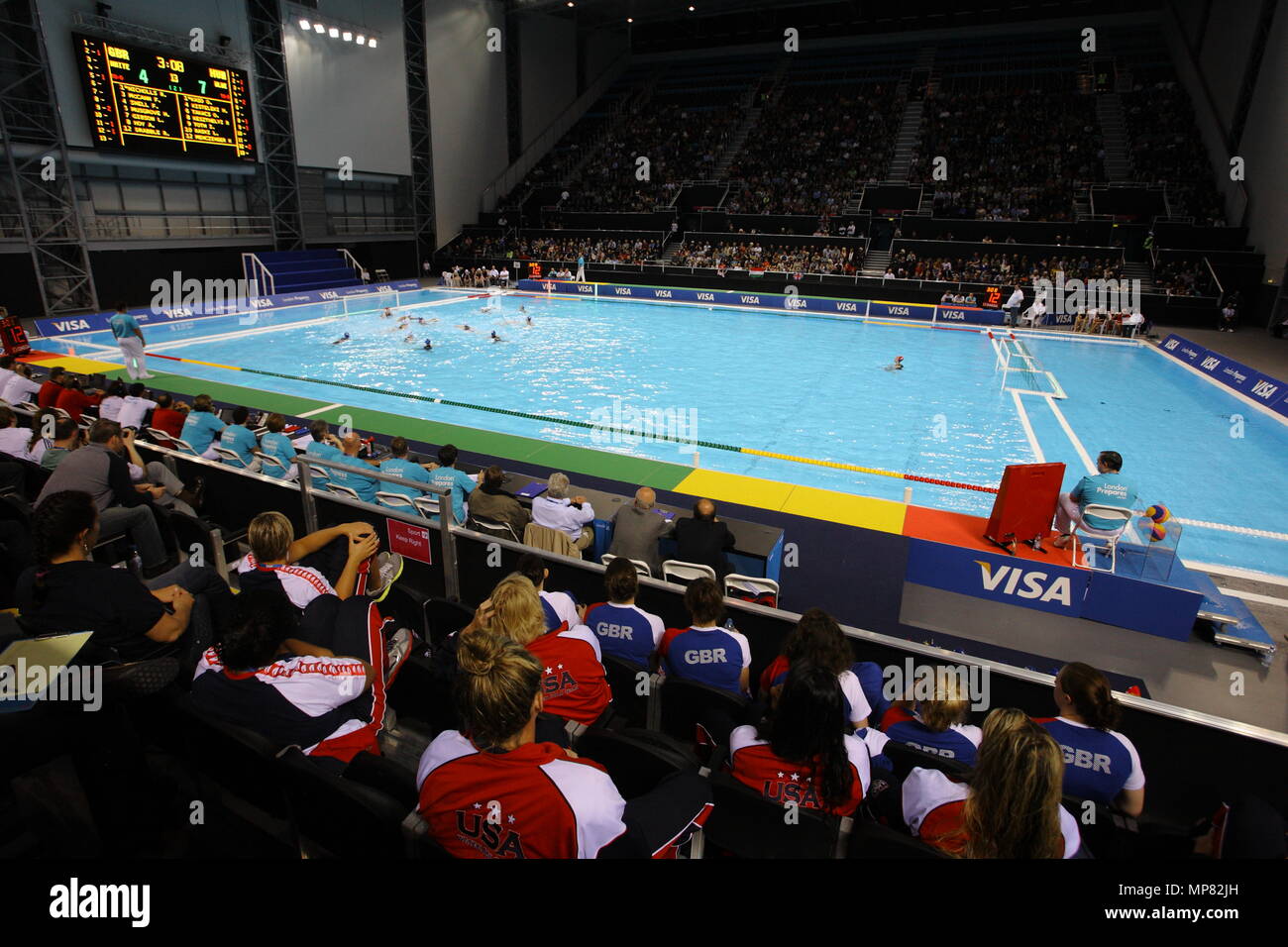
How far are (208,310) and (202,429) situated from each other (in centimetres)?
2012

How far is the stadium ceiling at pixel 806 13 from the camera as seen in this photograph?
39969 mm

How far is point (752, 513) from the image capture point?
302 inches

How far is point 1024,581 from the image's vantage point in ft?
20.2

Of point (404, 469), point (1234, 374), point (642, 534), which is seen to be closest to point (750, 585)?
point (642, 534)

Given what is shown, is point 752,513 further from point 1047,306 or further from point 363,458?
point 1047,306

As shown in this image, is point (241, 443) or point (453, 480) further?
point (241, 443)

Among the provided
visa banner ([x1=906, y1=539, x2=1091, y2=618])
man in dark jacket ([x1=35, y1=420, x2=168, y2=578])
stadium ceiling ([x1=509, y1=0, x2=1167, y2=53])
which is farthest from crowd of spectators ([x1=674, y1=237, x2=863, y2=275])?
man in dark jacket ([x1=35, y1=420, x2=168, y2=578])

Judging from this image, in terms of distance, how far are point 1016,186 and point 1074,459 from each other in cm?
2795

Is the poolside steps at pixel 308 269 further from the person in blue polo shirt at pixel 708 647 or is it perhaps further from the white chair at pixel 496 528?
the person in blue polo shirt at pixel 708 647

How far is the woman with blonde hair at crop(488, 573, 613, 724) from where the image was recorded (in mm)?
3244

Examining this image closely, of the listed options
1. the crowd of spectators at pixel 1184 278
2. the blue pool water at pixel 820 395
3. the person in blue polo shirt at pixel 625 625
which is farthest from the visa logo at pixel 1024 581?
the crowd of spectators at pixel 1184 278

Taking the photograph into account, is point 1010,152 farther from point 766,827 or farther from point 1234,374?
point 766,827

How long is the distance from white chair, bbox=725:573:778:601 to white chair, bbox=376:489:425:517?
272 cm
